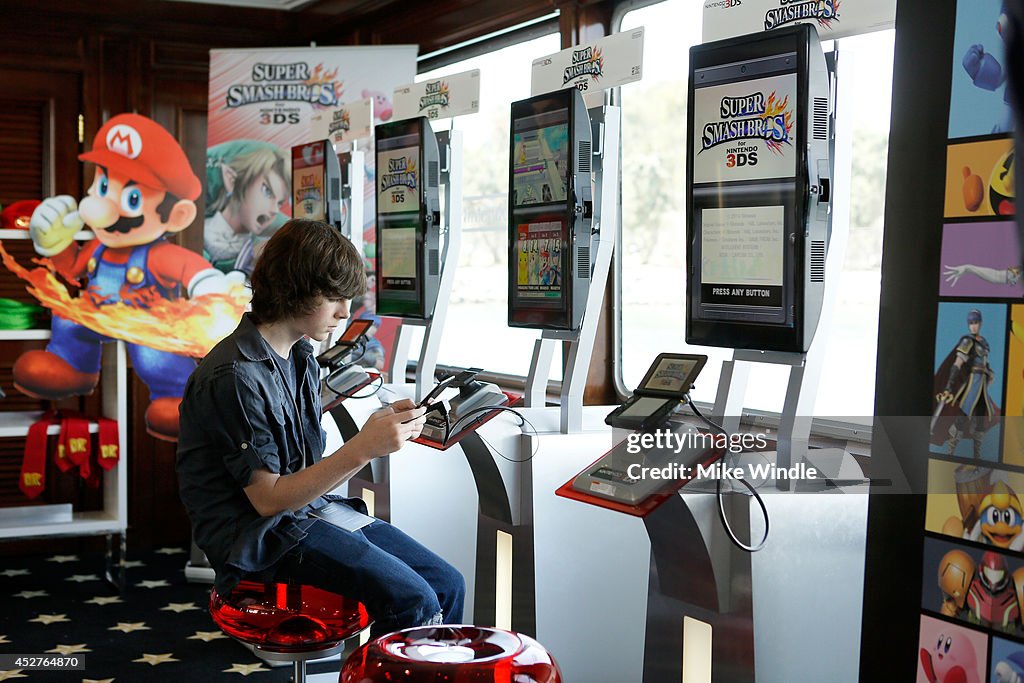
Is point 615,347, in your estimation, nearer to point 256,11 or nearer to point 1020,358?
point 1020,358

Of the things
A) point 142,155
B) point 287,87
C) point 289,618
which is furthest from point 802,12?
point 142,155

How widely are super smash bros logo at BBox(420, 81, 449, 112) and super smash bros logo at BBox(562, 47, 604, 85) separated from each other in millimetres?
867

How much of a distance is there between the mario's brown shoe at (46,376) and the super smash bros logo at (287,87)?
4.94ft

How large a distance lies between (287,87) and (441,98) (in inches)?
64.9

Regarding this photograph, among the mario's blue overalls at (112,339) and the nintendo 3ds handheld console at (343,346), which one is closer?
the nintendo 3ds handheld console at (343,346)

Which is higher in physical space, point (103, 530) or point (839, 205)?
point (839, 205)

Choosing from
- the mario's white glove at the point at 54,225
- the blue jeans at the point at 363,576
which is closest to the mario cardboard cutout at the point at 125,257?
the mario's white glove at the point at 54,225

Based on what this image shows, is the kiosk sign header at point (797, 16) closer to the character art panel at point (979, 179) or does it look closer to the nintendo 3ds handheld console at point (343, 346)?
the character art panel at point (979, 179)

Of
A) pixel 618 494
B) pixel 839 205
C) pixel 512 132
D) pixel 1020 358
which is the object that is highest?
pixel 512 132

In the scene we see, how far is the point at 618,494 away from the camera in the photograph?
90.5 inches

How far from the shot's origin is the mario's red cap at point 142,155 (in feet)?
16.9

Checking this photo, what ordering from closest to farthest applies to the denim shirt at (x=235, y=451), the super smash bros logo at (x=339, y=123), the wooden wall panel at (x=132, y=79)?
the denim shirt at (x=235, y=451)
the super smash bros logo at (x=339, y=123)
the wooden wall panel at (x=132, y=79)

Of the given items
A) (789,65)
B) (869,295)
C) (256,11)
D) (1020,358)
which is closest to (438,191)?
(869,295)

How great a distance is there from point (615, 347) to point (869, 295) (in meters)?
1.32
